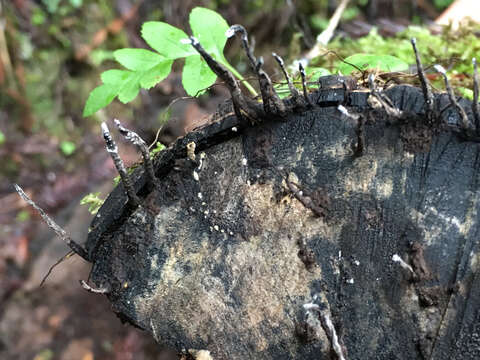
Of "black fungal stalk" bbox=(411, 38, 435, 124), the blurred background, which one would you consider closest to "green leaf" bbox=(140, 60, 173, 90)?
"black fungal stalk" bbox=(411, 38, 435, 124)

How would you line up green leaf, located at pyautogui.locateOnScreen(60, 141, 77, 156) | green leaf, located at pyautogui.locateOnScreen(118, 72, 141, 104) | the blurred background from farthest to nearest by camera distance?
green leaf, located at pyautogui.locateOnScreen(60, 141, 77, 156) < the blurred background < green leaf, located at pyautogui.locateOnScreen(118, 72, 141, 104)

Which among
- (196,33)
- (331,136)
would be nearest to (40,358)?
(196,33)

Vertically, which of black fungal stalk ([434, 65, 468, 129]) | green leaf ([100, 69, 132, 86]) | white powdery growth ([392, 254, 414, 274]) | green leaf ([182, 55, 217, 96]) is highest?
green leaf ([100, 69, 132, 86])

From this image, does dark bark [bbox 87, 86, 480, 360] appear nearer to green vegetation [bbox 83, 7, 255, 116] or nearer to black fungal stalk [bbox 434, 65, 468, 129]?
black fungal stalk [bbox 434, 65, 468, 129]

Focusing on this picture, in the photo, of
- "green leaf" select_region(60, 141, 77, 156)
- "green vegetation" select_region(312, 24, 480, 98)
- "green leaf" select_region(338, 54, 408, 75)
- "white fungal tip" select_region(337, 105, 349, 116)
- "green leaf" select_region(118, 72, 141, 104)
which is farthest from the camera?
"green leaf" select_region(60, 141, 77, 156)

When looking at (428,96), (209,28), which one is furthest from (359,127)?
(209,28)

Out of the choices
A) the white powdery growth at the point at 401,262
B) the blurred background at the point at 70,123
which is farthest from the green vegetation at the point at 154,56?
the blurred background at the point at 70,123
